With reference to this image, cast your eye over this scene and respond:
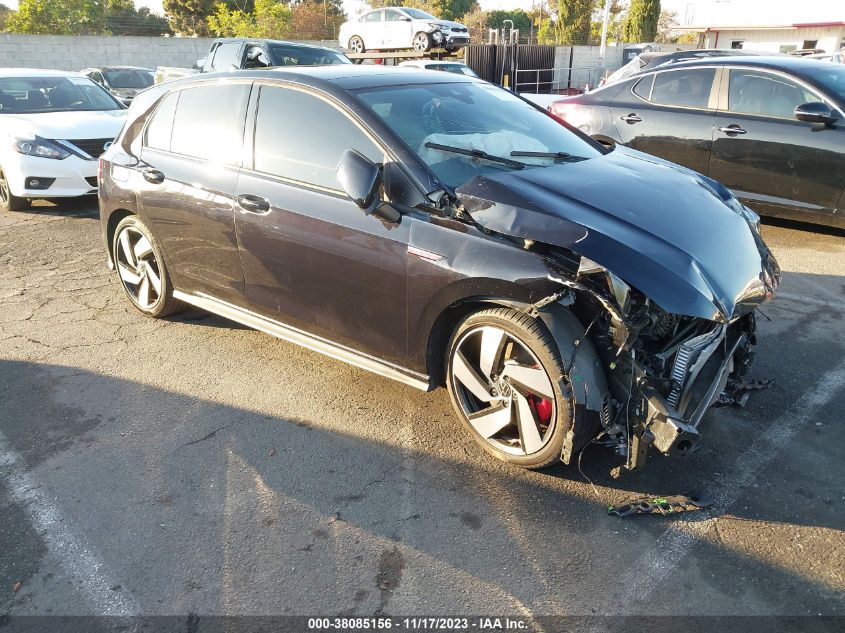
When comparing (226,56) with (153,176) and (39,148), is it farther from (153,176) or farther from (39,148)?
(153,176)

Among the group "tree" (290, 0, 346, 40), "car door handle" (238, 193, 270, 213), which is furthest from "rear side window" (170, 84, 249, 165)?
"tree" (290, 0, 346, 40)

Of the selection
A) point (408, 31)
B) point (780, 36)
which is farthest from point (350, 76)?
point (780, 36)

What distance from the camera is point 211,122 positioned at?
4.21 meters

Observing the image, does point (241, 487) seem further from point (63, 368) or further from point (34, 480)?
point (63, 368)

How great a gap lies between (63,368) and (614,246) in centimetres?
364

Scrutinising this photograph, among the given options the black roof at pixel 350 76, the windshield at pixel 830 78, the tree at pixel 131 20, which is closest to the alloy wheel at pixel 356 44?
the windshield at pixel 830 78

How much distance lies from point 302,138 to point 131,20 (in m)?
42.2

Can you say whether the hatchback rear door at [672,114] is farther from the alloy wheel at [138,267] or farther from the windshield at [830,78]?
the alloy wheel at [138,267]

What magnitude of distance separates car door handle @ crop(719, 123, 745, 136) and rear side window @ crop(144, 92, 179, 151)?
5.24 m

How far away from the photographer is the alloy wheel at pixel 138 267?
485 cm

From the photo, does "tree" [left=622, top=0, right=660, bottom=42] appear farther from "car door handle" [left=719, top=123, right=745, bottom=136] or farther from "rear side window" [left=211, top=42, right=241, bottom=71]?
"car door handle" [left=719, top=123, right=745, bottom=136]

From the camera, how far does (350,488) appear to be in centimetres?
310

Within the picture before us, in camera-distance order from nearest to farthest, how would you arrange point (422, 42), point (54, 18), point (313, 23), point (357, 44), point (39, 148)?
point (39, 148)
point (422, 42)
point (357, 44)
point (54, 18)
point (313, 23)

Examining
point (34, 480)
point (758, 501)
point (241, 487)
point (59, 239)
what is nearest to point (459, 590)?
point (241, 487)
